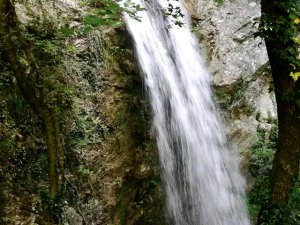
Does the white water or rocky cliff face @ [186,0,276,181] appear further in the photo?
rocky cliff face @ [186,0,276,181]

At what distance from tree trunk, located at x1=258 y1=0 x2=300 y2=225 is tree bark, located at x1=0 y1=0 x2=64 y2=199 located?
257 centimetres

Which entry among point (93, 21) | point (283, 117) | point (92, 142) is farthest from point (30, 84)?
point (283, 117)

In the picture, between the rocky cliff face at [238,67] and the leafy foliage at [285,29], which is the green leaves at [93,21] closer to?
the leafy foliage at [285,29]

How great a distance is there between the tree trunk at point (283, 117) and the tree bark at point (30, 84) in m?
2.57

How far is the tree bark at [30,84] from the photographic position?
110 inches

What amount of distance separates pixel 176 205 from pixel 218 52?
412 centimetres

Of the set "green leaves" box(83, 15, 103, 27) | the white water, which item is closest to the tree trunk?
the white water

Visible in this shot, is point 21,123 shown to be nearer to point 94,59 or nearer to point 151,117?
point 94,59

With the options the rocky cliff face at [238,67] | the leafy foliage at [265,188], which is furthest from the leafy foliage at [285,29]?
the rocky cliff face at [238,67]

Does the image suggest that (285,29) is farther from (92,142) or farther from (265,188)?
(92,142)

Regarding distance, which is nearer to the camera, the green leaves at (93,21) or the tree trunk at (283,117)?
the green leaves at (93,21)

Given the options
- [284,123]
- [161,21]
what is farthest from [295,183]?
[161,21]

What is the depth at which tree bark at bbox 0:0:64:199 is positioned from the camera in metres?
2.81

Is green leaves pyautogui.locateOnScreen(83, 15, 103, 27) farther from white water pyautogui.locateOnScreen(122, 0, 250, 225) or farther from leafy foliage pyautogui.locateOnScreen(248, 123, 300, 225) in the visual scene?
leafy foliage pyautogui.locateOnScreen(248, 123, 300, 225)
